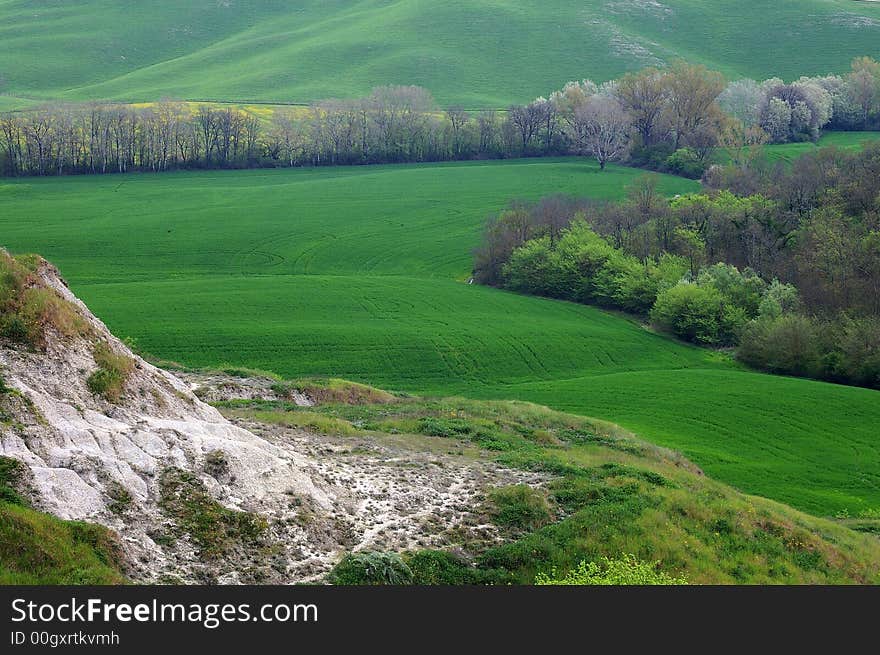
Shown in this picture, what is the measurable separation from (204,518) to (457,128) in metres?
154

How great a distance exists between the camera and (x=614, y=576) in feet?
65.7

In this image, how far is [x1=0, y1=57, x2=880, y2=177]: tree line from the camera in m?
150

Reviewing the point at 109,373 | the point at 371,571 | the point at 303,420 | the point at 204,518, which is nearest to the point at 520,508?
the point at 371,571

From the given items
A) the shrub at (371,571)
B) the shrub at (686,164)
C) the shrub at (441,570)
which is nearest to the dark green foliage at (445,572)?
the shrub at (441,570)

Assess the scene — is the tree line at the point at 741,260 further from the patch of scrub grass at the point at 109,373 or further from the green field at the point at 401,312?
the patch of scrub grass at the point at 109,373

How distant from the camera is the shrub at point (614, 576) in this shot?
19859 mm

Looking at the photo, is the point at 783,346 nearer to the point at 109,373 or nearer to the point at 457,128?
the point at 109,373

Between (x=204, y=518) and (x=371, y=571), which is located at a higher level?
(x=204, y=518)

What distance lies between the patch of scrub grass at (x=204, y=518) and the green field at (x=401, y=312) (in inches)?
1086

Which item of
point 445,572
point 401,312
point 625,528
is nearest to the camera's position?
point 445,572

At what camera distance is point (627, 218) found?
336ft

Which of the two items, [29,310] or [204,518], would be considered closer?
[204,518]

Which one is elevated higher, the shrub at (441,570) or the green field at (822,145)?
the green field at (822,145)

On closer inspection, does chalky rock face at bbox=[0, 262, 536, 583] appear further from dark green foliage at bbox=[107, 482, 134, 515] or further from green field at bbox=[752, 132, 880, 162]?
green field at bbox=[752, 132, 880, 162]
